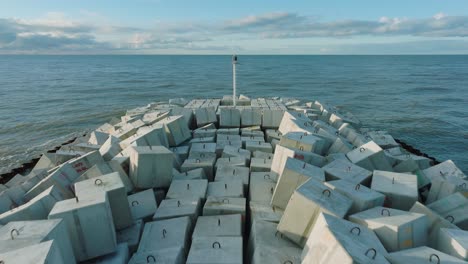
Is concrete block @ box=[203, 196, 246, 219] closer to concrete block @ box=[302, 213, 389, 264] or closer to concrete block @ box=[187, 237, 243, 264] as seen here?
concrete block @ box=[187, 237, 243, 264]

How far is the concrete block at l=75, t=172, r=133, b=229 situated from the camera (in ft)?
21.3

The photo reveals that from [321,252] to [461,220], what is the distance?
451cm

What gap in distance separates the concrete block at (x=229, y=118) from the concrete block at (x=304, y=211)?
9830 mm

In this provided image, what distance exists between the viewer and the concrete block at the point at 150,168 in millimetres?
8453

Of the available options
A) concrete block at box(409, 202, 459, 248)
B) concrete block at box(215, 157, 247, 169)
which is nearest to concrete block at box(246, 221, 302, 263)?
concrete block at box(409, 202, 459, 248)

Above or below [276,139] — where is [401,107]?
below

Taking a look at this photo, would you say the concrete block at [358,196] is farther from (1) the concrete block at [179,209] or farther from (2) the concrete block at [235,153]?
(2) the concrete block at [235,153]

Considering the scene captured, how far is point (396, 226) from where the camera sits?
5.55m

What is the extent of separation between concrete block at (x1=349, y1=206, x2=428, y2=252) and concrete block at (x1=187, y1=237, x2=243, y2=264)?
2304 mm

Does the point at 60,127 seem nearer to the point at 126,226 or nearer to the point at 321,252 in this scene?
the point at 126,226

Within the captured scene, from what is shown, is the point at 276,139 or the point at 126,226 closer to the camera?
the point at 126,226

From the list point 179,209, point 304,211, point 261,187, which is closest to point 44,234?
point 179,209

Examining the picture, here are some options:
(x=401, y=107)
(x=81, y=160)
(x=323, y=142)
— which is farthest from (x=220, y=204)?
(x=401, y=107)

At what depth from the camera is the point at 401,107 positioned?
3781 centimetres
